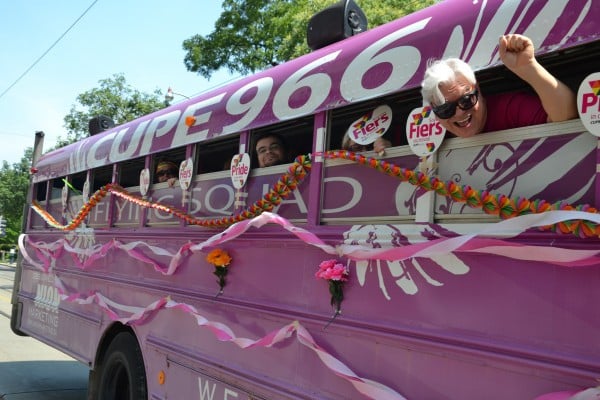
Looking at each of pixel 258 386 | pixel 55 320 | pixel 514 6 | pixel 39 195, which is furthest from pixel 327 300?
pixel 39 195

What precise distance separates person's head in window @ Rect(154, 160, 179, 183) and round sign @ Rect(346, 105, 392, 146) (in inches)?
70.8

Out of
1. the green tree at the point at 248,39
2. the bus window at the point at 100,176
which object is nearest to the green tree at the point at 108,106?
the green tree at the point at 248,39

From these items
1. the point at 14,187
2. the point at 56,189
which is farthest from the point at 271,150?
the point at 14,187

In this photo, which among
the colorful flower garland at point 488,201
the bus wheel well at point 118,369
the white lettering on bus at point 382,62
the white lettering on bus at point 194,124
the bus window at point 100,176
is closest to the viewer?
the colorful flower garland at point 488,201

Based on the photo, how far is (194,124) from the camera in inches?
136

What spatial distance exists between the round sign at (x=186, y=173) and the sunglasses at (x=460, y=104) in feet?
6.52

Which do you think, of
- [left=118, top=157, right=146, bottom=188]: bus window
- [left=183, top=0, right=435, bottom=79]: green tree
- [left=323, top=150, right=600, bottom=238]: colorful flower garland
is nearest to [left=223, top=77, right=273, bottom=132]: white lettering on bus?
[left=323, top=150, right=600, bottom=238]: colorful flower garland

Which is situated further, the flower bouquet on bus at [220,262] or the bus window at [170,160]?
the bus window at [170,160]

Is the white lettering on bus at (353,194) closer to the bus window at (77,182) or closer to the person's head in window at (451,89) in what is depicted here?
the person's head in window at (451,89)

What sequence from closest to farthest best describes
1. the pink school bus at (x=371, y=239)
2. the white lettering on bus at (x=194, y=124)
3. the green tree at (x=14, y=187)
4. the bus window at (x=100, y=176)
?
the pink school bus at (x=371, y=239) → the white lettering on bus at (x=194, y=124) → the bus window at (x=100, y=176) → the green tree at (x=14, y=187)

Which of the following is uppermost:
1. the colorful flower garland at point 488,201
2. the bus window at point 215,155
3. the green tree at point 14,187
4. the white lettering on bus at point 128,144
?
the green tree at point 14,187

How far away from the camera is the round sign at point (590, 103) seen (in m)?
1.57

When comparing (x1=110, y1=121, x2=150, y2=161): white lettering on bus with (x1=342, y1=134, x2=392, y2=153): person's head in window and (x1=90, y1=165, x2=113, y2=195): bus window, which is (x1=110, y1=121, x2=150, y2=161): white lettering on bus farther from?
(x1=342, y1=134, x2=392, y2=153): person's head in window

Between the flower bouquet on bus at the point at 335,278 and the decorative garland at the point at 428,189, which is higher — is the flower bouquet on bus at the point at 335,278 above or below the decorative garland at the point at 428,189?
below
